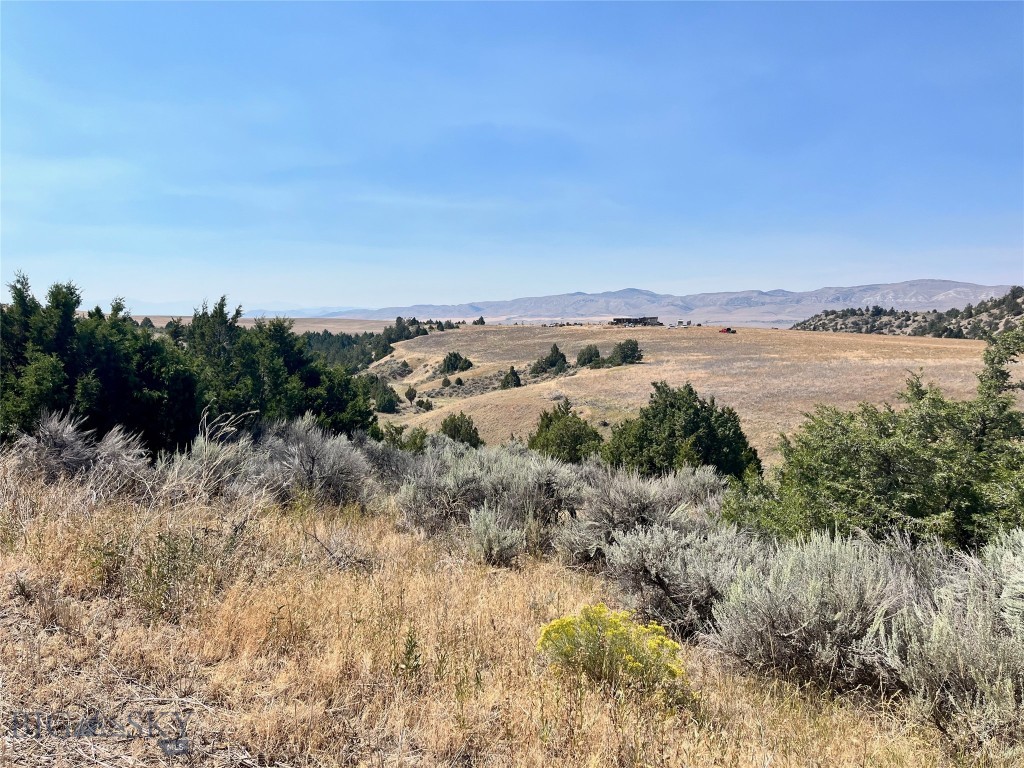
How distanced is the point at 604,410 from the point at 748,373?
57.0 feet

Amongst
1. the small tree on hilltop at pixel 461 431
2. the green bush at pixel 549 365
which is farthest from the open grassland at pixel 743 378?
the small tree on hilltop at pixel 461 431

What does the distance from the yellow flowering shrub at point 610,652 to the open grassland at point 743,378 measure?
2170cm

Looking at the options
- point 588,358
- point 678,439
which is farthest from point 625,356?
point 678,439

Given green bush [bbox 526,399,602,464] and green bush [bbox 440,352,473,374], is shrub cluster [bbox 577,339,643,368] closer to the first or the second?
green bush [bbox 440,352,473,374]

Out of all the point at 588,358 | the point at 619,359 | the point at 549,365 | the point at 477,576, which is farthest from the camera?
the point at 588,358

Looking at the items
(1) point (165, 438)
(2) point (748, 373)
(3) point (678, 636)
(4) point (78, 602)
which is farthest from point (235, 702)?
(2) point (748, 373)

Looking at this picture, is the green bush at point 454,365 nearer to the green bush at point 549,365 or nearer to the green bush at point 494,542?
the green bush at point 549,365

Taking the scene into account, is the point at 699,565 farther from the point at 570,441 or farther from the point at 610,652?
the point at 570,441

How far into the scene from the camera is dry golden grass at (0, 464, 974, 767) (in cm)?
245

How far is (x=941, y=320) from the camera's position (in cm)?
8381

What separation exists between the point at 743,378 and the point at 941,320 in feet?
213

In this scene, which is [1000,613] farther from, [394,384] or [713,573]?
[394,384]

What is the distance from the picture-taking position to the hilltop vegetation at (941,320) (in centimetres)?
6784

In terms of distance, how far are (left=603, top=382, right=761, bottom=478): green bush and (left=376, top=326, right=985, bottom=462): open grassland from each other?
5.80 metres
